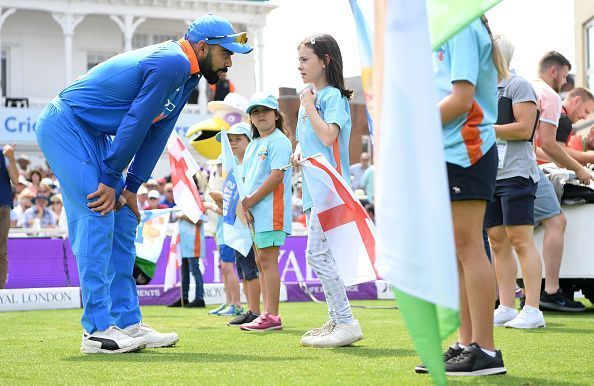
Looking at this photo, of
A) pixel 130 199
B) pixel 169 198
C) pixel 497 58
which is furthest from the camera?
pixel 169 198

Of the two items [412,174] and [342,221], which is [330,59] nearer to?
[342,221]

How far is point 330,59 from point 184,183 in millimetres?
3832

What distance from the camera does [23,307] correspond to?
12258 mm

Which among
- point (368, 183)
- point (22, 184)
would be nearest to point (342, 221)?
point (368, 183)

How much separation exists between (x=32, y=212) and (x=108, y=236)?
499 inches

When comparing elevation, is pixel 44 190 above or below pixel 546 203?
above

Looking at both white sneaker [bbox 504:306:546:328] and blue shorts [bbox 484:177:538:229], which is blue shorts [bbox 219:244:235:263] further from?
white sneaker [bbox 504:306:546:328]

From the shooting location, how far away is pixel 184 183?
10164 mm

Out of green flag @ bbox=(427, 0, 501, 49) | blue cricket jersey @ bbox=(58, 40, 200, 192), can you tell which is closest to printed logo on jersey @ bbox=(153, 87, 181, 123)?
blue cricket jersey @ bbox=(58, 40, 200, 192)

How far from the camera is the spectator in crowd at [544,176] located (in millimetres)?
8602

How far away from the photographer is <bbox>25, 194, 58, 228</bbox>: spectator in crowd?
17859 mm

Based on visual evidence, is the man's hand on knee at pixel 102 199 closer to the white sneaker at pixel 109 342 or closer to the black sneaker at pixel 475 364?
the white sneaker at pixel 109 342

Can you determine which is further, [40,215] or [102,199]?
[40,215]

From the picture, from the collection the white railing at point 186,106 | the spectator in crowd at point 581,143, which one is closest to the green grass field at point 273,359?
the spectator in crowd at point 581,143
